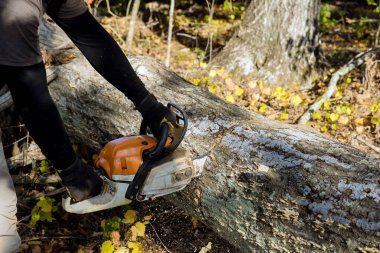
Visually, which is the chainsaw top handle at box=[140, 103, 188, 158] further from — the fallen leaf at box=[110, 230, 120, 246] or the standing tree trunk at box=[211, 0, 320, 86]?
the standing tree trunk at box=[211, 0, 320, 86]

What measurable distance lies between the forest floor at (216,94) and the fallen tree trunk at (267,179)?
499mm

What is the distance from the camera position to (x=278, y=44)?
461 cm

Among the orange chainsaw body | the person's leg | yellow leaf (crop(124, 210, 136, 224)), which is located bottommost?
yellow leaf (crop(124, 210, 136, 224))

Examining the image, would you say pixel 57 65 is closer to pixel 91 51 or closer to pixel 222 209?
pixel 91 51

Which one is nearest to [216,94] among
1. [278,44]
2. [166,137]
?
[278,44]

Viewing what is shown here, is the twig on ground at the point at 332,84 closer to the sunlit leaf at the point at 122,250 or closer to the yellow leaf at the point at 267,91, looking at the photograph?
the yellow leaf at the point at 267,91

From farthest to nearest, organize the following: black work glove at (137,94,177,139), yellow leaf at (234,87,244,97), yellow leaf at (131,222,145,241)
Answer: yellow leaf at (234,87,244,97) < yellow leaf at (131,222,145,241) < black work glove at (137,94,177,139)

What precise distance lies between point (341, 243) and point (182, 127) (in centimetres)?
97

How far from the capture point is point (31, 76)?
1761 mm

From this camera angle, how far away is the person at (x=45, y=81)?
1.69 metres

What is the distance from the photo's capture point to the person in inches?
66.6

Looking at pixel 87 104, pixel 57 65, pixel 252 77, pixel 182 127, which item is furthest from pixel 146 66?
pixel 252 77

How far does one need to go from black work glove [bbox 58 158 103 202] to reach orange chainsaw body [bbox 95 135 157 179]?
0.28 feet

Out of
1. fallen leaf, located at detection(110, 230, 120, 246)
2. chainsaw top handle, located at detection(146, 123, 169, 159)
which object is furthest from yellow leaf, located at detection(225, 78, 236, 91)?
chainsaw top handle, located at detection(146, 123, 169, 159)
